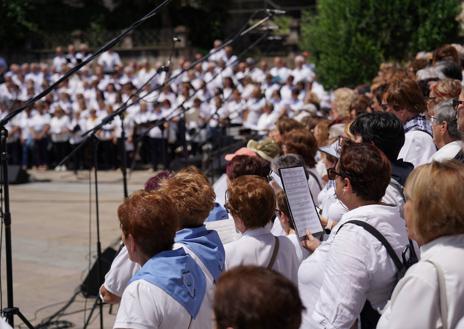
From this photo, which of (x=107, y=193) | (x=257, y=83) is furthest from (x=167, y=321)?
(x=257, y=83)

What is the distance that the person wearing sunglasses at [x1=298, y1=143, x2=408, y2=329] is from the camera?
A: 3.14 meters

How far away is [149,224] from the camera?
315 centimetres

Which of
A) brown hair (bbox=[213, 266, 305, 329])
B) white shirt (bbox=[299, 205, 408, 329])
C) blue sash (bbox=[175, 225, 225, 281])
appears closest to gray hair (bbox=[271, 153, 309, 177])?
blue sash (bbox=[175, 225, 225, 281])

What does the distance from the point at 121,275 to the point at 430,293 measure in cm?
177

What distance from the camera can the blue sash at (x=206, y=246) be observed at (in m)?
3.50

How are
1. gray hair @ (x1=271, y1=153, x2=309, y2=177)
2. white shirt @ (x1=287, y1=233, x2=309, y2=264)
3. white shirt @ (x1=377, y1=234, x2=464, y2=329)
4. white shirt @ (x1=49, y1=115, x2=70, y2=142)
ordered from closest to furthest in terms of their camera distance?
white shirt @ (x1=377, y1=234, x2=464, y2=329), white shirt @ (x1=287, y1=233, x2=309, y2=264), gray hair @ (x1=271, y1=153, x2=309, y2=177), white shirt @ (x1=49, y1=115, x2=70, y2=142)

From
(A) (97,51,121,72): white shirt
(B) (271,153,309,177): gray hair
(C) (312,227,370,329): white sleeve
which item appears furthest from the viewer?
(A) (97,51,121,72): white shirt

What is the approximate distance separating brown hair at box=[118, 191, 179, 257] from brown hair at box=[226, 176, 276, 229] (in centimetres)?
81

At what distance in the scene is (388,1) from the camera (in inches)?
577

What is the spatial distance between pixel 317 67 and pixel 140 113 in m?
4.80

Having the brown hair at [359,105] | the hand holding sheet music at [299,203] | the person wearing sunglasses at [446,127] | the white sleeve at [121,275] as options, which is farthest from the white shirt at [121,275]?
the brown hair at [359,105]

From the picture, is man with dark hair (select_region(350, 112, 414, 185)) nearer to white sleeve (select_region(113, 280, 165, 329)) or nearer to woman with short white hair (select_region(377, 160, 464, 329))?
woman with short white hair (select_region(377, 160, 464, 329))

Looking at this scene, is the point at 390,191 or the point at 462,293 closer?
the point at 462,293

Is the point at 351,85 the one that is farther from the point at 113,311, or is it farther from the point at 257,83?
the point at 113,311
